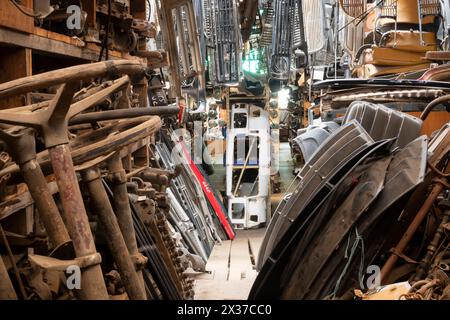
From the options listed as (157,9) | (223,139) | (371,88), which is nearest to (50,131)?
(371,88)

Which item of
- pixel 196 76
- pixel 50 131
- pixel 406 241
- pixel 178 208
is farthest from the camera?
pixel 196 76

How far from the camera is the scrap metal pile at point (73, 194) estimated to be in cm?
147

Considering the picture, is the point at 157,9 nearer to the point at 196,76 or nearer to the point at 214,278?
the point at 196,76

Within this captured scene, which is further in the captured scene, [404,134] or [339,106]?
[339,106]

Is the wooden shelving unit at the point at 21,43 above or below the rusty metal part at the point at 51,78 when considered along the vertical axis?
above

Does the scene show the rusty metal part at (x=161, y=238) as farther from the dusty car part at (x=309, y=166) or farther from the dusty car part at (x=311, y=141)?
the dusty car part at (x=311, y=141)

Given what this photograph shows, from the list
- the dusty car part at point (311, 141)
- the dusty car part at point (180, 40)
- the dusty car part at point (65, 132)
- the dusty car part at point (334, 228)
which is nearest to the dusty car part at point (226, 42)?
the dusty car part at point (180, 40)

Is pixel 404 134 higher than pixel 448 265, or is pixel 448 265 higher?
pixel 404 134

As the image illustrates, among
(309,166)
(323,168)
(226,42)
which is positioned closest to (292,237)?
(323,168)

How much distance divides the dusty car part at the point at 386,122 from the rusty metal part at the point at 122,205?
191 cm

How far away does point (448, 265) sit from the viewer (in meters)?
2.65

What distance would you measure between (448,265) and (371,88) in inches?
79.9

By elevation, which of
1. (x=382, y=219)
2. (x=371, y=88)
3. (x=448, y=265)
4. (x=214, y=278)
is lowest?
(x=214, y=278)

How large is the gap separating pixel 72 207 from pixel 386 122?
2.55 meters
